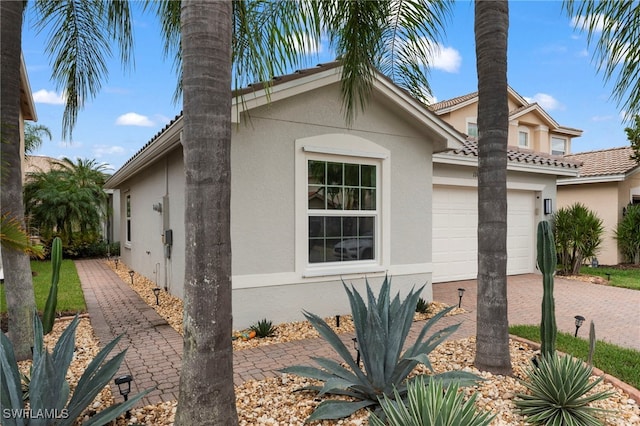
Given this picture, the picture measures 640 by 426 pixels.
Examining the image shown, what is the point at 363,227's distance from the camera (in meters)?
7.88

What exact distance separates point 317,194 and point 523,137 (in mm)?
15453

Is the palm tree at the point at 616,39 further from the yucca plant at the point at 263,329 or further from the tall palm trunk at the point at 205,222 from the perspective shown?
the yucca plant at the point at 263,329

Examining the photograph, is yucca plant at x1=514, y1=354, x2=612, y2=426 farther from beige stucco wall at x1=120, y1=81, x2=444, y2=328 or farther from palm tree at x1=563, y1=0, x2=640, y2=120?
beige stucco wall at x1=120, y1=81, x2=444, y2=328

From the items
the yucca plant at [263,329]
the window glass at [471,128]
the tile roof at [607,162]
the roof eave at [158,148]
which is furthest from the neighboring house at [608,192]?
the roof eave at [158,148]

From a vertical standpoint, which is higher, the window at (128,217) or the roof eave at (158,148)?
the roof eave at (158,148)

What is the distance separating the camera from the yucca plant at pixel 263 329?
6.32 m

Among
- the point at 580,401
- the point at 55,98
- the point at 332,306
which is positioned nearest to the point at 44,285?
the point at 55,98

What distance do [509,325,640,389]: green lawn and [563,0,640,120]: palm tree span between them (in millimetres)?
3138

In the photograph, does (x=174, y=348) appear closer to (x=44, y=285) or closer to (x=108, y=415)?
(x=108, y=415)

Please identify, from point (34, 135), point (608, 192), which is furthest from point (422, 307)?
point (34, 135)

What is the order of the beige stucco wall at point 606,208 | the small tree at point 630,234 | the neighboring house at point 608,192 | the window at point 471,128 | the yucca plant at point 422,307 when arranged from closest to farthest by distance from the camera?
the yucca plant at point 422,307 < the small tree at point 630,234 < the neighboring house at point 608,192 < the beige stucco wall at point 606,208 < the window at point 471,128

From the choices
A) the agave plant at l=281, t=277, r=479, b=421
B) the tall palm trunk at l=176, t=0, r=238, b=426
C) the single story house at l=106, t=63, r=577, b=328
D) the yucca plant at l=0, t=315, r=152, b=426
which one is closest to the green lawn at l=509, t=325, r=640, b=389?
the agave plant at l=281, t=277, r=479, b=421

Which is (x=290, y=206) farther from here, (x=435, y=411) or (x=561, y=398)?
(x=561, y=398)

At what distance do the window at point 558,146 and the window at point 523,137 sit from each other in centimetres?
255
